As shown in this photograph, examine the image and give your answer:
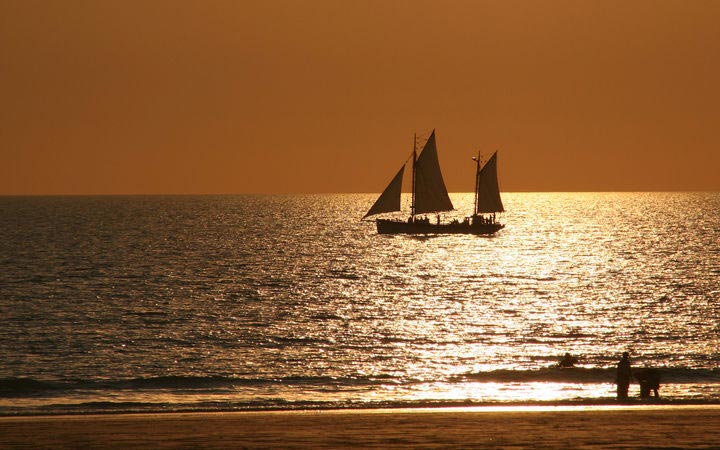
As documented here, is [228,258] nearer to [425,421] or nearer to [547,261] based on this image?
[547,261]

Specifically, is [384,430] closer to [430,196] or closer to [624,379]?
[624,379]

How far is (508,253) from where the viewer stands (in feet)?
467

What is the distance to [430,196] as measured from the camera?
154 m

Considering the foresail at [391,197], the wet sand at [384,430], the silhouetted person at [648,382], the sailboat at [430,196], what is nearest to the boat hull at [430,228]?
the sailboat at [430,196]

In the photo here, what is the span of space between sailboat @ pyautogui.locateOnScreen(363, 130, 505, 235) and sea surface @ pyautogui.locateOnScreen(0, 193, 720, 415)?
2082 cm

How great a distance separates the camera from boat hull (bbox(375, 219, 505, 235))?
170 metres

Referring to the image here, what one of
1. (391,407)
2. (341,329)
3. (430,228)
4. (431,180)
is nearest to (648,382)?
(391,407)

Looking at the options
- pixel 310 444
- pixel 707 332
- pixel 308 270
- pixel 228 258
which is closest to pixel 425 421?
pixel 310 444

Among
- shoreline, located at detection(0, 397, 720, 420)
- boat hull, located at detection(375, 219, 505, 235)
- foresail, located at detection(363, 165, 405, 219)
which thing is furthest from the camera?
boat hull, located at detection(375, 219, 505, 235)

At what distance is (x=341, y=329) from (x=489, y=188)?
365 ft

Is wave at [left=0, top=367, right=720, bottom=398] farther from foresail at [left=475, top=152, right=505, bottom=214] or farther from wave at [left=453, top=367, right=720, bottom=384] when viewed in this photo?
foresail at [left=475, top=152, right=505, bottom=214]

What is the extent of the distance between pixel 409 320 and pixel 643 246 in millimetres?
94318

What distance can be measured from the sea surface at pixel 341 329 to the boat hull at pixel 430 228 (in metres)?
39.2

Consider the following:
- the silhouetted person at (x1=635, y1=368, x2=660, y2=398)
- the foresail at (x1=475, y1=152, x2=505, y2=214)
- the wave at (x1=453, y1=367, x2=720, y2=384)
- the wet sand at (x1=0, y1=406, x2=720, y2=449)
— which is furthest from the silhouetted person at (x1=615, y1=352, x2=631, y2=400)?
the foresail at (x1=475, y1=152, x2=505, y2=214)
